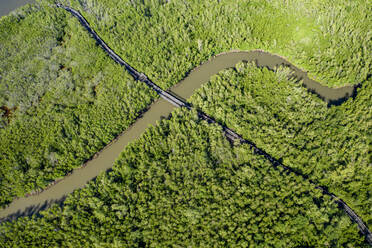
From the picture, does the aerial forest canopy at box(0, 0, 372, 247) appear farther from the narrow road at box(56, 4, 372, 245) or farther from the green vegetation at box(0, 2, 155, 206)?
the narrow road at box(56, 4, 372, 245)

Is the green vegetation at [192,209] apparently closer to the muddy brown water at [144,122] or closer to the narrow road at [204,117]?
the narrow road at [204,117]

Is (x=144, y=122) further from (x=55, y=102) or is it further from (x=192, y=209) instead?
(x=192, y=209)

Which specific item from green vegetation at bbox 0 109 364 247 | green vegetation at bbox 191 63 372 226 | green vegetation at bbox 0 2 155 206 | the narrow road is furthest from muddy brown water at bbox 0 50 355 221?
green vegetation at bbox 191 63 372 226

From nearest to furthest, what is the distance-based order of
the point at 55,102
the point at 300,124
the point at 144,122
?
the point at 300,124 < the point at 144,122 < the point at 55,102

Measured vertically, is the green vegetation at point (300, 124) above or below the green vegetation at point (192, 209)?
above

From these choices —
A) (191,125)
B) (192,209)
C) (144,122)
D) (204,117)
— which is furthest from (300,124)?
(144,122)

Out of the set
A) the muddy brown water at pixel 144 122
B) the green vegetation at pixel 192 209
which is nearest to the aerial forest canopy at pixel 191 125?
the green vegetation at pixel 192 209
